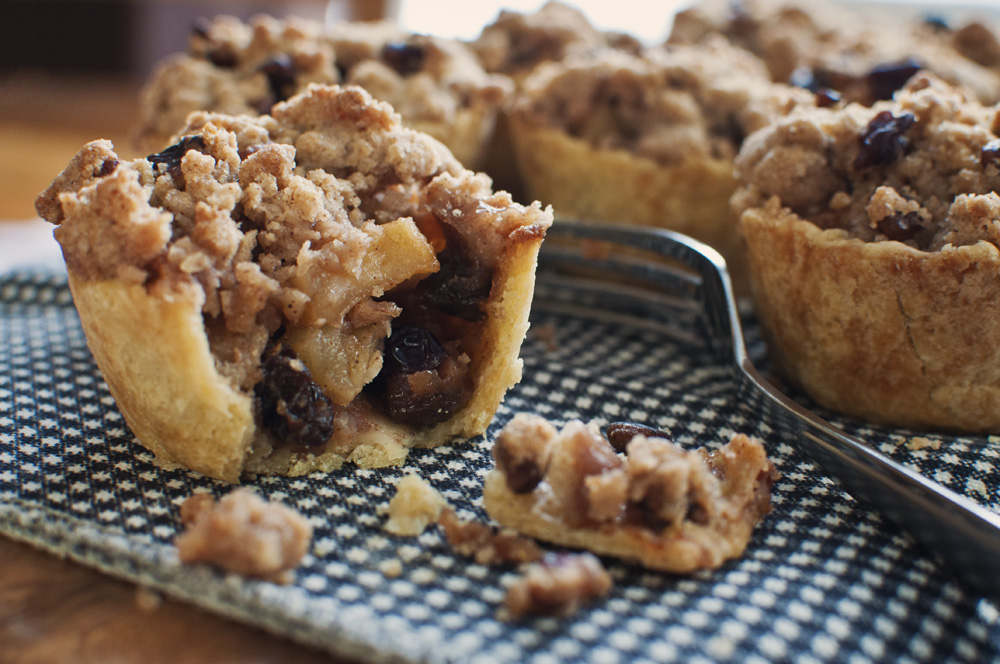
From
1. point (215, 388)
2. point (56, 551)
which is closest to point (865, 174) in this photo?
point (215, 388)

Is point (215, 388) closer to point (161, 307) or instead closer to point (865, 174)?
point (161, 307)

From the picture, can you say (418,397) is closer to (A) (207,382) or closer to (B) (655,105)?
(A) (207,382)

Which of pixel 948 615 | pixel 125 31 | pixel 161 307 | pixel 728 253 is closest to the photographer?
pixel 948 615

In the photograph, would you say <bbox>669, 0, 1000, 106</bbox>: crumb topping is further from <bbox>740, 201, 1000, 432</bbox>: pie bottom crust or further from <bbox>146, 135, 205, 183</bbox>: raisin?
<bbox>146, 135, 205, 183</bbox>: raisin

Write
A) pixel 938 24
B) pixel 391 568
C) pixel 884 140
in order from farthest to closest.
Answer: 1. pixel 938 24
2. pixel 884 140
3. pixel 391 568

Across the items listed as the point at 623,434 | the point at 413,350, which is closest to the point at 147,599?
the point at 413,350

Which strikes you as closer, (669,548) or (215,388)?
(669,548)

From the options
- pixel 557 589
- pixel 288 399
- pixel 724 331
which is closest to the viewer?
pixel 557 589
